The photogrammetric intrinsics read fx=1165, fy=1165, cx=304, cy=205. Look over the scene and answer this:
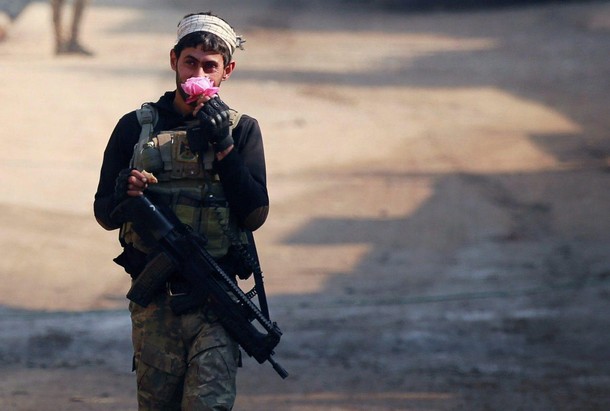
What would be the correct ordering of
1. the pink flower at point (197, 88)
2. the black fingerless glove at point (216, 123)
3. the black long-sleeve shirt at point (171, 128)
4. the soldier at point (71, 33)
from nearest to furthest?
the black fingerless glove at point (216, 123) → the pink flower at point (197, 88) → the black long-sleeve shirt at point (171, 128) → the soldier at point (71, 33)

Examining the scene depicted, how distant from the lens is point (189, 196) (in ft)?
13.1

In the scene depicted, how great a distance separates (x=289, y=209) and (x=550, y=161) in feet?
13.7

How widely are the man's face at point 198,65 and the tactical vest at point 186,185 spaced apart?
144 mm

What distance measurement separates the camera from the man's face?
3.93 meters

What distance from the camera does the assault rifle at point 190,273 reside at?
386 cm

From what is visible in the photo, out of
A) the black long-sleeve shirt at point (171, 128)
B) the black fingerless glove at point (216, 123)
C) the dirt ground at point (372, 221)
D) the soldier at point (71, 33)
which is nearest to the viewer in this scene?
the black fingerless glove at point (216, 123)

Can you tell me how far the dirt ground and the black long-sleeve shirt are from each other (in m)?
2.50

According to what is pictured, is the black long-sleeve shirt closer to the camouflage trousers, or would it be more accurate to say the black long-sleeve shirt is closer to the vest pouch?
the vest pouch

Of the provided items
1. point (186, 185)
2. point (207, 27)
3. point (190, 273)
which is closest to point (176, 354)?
point (190, 273)

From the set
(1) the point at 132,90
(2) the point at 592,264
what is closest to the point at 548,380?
(2) the point at 592,264

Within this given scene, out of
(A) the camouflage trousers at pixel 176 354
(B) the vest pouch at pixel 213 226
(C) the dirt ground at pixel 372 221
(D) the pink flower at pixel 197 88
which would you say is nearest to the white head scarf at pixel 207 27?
(D) the pink flower at pixel 197 88

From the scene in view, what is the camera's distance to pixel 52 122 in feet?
51.6

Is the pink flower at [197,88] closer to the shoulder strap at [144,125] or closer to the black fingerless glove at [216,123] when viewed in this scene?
the black fingerless glove at [216,123]

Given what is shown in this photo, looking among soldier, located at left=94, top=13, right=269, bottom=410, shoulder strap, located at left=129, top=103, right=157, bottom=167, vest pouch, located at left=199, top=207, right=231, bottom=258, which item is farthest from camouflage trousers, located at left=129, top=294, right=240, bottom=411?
shoulder strap, located at left=129, top=103, right=157, bottom=167
